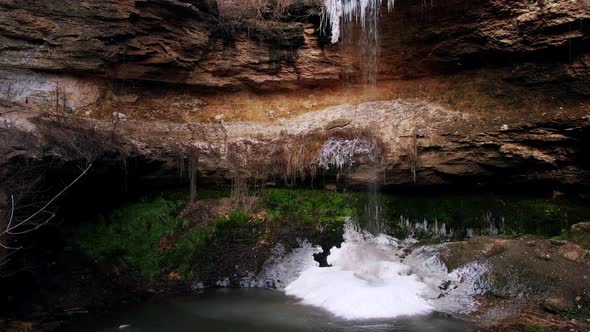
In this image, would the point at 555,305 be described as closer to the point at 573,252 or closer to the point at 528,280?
the point at 528,280

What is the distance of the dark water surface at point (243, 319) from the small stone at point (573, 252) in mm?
2264

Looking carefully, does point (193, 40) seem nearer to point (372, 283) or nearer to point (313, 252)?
point (313, 252)

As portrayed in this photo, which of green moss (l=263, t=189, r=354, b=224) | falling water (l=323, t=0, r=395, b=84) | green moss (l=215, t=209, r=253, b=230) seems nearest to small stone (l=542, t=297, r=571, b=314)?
green moss (l=263, t=189, r=354, b=224)

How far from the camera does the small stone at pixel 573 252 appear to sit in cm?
745

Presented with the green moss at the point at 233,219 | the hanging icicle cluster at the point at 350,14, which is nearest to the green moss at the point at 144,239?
the green moss at the point at 233,219

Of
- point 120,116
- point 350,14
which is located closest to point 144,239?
point 120,116

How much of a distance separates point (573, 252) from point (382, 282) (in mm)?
3210

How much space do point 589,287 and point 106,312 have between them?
305 inches

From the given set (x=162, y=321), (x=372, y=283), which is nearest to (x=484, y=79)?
(x=372, y=283)

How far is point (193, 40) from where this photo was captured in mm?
11500

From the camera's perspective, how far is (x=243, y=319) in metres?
7.23

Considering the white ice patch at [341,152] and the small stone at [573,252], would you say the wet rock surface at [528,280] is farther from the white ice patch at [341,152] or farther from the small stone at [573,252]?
the white ice patch at [341,152]

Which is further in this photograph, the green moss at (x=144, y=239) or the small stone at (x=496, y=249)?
the green moss at (x=144, y=239)

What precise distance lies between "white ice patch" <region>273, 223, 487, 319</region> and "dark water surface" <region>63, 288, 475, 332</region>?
321mm
